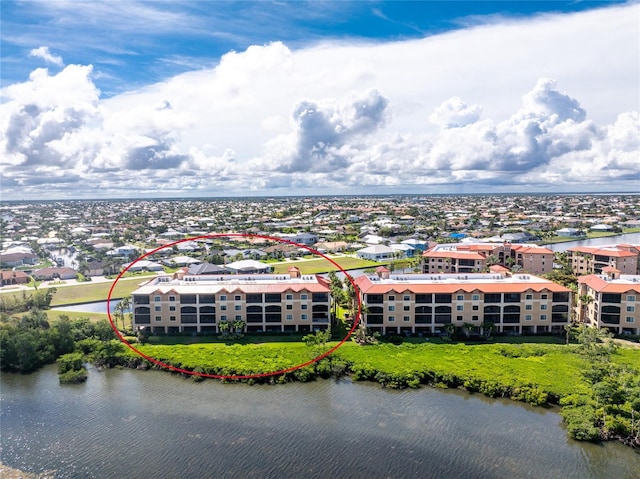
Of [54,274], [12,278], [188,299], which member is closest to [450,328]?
[188,299]

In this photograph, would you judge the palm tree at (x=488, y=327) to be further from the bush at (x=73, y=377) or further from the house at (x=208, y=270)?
the house at (x=208, y=270)

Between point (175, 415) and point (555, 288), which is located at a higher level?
point (555, 288)

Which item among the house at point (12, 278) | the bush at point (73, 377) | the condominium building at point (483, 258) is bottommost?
the bush at point (73, 377)

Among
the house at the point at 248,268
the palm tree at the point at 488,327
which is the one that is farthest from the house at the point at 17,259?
the palm tree at the point at 488,327

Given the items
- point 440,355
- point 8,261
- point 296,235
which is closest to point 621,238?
point 296,235

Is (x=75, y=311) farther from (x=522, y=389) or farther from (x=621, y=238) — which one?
(x=621, y=238)
